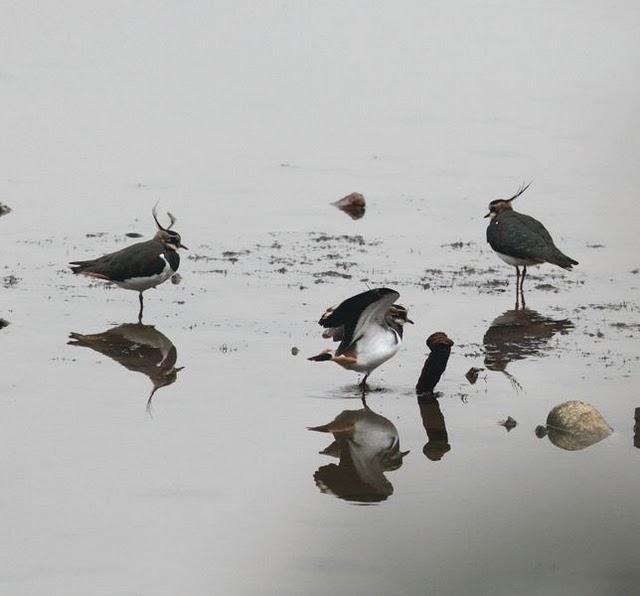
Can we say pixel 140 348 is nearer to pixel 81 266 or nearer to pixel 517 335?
pixel 81 266

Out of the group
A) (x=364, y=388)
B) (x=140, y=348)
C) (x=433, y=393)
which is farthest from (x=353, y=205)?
(x=433, y=393)

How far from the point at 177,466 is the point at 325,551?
208 cm

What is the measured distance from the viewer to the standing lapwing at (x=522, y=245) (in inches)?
736

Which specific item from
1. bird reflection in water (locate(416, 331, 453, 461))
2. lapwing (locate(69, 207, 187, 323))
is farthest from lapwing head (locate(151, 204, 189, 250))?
bird reflection in water (locate(416, 331, 453, 461))

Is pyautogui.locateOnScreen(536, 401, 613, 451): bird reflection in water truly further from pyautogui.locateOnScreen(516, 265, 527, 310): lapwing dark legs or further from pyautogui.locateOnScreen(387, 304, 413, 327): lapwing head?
pyautogui.locateOnScreen(516, 265, 527, 310): lapwing dark legs

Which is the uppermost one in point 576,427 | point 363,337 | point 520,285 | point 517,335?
point 363,337

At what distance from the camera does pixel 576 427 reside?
44.3ft

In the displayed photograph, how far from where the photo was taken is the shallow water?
11.0 metres

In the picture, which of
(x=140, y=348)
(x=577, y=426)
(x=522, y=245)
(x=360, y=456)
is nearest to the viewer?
(x=360, y=456)

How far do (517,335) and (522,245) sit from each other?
2264 millimetres

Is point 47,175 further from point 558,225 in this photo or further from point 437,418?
point 437,418

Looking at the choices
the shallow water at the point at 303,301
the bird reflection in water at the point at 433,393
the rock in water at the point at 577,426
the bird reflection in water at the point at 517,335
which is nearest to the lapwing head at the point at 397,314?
the bird reflection in water at the point at 433,393

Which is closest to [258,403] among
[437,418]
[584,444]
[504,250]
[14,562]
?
[437,418]

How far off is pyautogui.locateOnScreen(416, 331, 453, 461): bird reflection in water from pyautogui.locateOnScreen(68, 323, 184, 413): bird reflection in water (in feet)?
7.86
